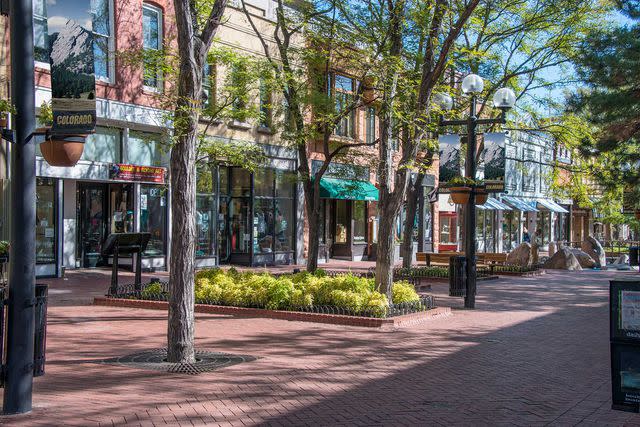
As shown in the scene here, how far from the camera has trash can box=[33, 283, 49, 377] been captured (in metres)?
6.79

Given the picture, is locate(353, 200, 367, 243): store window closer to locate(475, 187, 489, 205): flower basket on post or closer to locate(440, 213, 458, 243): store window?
locate(440, 213, 458, 243): store window

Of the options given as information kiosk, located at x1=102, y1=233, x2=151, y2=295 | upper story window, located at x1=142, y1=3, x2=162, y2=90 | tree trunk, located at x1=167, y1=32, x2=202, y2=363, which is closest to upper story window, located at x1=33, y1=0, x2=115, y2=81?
upper story window, located at x1=142, y1=3, x2=162, y2=90

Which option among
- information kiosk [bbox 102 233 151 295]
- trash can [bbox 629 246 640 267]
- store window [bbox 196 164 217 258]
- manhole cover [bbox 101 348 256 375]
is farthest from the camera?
trash can [bbox 629 246 640 267]

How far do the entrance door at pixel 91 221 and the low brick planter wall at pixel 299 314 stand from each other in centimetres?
721

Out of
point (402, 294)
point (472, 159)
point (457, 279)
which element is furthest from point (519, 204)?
point (402, 294)

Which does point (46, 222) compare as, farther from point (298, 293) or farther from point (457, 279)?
point (457, 279)

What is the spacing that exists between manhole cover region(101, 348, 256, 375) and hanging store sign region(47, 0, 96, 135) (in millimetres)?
2907

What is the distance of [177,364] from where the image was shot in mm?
8344

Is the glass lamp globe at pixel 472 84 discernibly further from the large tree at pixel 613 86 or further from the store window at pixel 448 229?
the store window at pixel 448 229

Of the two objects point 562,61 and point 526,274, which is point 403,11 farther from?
point 526,274

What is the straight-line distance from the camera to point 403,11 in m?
15.5

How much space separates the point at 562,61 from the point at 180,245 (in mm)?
15653

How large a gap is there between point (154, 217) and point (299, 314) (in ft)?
35.1

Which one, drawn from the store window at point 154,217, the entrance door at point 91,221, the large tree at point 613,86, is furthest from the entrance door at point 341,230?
the large tree at point 613,86
